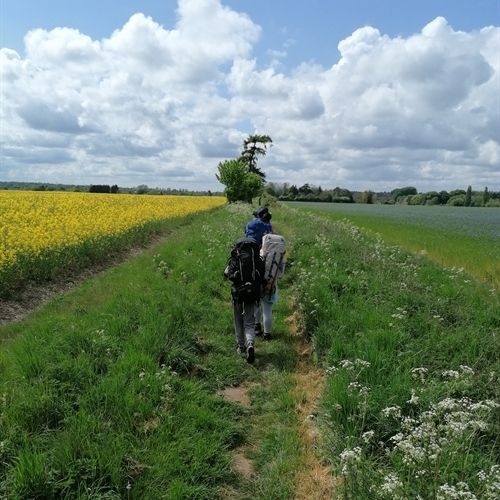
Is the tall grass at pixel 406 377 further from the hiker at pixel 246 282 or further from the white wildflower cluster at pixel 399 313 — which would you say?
the hiker at pixel 246 282

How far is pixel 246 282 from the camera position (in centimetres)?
633

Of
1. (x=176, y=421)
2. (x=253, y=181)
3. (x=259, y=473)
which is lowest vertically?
(x=259, y=473)

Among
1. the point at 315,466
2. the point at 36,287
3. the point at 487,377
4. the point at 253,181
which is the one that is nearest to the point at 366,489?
the point at 315,466

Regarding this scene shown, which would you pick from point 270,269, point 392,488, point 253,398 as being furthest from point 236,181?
point 392,488

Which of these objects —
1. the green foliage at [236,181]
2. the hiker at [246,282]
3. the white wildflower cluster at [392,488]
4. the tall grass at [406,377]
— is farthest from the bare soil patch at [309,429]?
the green foliage at [236,181]

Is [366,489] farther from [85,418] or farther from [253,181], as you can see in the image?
[253,181]

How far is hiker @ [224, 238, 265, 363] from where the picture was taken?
631 cm

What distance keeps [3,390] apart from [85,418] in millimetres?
1097

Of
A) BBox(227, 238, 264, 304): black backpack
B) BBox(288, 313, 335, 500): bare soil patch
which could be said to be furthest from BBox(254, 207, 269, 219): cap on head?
BBox(288, 313, 335, 500): bare soil patch

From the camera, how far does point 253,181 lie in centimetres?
5816

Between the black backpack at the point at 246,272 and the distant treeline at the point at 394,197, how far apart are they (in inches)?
4005

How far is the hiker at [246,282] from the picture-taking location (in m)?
6.31

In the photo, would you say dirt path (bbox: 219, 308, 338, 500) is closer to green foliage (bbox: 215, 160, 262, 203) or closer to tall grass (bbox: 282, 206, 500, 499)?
tall grass (bbox: 282, 206, 500, 499)

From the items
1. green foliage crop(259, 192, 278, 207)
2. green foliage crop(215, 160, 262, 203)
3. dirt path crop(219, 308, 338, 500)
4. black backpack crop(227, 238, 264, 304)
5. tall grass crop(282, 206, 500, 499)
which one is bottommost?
dirt path crop(219, 308, 338, 500)
